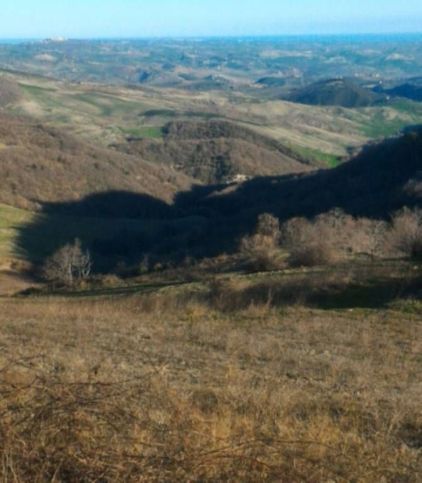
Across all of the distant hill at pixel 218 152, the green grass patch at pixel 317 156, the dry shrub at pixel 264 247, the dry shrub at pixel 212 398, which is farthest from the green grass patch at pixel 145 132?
the dry shrub at pixel 212 398

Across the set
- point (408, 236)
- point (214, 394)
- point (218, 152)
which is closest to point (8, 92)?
point (218, 152)

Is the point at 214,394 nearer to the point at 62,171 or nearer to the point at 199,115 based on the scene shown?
the point at 62,171

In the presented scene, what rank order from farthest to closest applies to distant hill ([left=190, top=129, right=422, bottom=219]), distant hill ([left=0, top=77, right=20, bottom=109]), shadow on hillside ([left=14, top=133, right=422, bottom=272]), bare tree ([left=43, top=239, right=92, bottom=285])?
distant hill ([left=0, top=77, right=20, bottom=109]), shadow on hillside ([left=14, top=133, right=422, bottom=272]), distant hill ([left=190, top=129, right=422, bottom=219]), bare tree ([left=43, top=239, right=92, bottom=285])

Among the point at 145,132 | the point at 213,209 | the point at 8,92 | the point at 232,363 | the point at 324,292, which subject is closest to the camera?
the point at 232,363

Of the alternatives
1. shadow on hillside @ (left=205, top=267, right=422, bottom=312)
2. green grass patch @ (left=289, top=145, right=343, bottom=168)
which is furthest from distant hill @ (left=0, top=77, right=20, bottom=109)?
shadow on hillside @ (left=205, top=267, right=422, bottom=312)

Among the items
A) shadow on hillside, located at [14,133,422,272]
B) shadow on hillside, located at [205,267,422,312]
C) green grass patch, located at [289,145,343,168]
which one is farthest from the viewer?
green grass patch, located at [289,145,343,168]

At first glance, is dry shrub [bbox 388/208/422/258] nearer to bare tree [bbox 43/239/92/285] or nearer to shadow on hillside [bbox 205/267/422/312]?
shadow on hillside [bbox 205/267/422/312]

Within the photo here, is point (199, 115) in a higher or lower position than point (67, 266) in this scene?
higher
